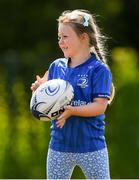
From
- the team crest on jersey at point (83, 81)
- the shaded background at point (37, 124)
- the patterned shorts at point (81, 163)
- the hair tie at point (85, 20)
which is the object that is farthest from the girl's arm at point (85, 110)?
the shaded background at point (37, 124)

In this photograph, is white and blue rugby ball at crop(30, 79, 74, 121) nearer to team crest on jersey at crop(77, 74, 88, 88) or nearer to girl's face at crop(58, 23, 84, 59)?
team crest on jersey at crop(77, 74, 88, 88)

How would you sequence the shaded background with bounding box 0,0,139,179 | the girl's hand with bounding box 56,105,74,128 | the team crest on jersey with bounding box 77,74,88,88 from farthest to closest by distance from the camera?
the shaded background with bounding box 0,0,139,179
the team crest on jersey with bounding box 77,74,88,88
the girl's hand with bounding box 56,105,74,128

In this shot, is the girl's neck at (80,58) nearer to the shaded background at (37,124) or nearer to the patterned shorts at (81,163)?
the patterned shorts at (81,163)

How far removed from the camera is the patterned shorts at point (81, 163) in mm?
7188

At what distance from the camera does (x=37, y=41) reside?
1833 cm

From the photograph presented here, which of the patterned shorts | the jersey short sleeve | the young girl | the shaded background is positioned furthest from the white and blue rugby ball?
the shaded background

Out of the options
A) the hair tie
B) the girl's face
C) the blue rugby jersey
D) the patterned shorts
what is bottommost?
the patterned shorts

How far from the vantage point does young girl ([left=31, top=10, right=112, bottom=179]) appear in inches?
281

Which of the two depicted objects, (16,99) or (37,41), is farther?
(37,41)

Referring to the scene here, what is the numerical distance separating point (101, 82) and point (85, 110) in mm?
253

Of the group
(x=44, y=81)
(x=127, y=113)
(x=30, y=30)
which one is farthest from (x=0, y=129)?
(x=30, y=30)

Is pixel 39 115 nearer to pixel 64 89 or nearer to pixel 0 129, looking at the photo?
pixel 64 89

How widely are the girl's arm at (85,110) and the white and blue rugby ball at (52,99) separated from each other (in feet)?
0.29

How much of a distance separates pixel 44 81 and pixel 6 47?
1091 cm
